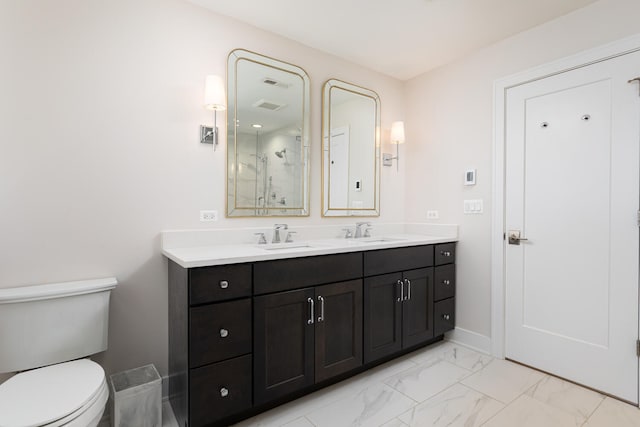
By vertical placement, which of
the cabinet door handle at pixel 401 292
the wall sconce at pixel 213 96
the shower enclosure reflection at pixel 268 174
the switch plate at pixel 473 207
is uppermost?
the wall sconce at pixel 213 96

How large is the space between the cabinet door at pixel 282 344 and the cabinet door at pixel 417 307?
33.4 inches

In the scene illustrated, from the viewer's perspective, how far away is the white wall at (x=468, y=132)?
219cm

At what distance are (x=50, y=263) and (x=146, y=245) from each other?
44 cm

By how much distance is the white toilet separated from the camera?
3.70 ft

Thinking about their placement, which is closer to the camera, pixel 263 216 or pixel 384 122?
pixel 263 216

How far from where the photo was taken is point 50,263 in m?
1.63

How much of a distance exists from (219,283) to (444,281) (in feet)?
6.22

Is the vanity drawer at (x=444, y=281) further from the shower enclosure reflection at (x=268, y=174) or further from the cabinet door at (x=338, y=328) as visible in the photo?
the shower enclosure reflection at (x=268, y=174)

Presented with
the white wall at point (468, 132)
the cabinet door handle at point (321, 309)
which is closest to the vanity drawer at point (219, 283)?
the cabinet door handle at point (321, 309)

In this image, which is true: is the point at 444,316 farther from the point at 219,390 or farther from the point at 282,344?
the point at 219,390

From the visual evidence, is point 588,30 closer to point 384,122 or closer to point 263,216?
point 384,122

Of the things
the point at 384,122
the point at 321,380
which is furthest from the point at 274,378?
the point at 384,122

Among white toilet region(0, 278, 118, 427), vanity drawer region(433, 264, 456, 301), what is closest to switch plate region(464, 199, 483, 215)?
vanity drawer region(433, 264, 456, 301)

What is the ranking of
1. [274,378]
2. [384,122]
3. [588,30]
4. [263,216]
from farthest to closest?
[384,122] < [263,216] < [588,30] < [274,378]
